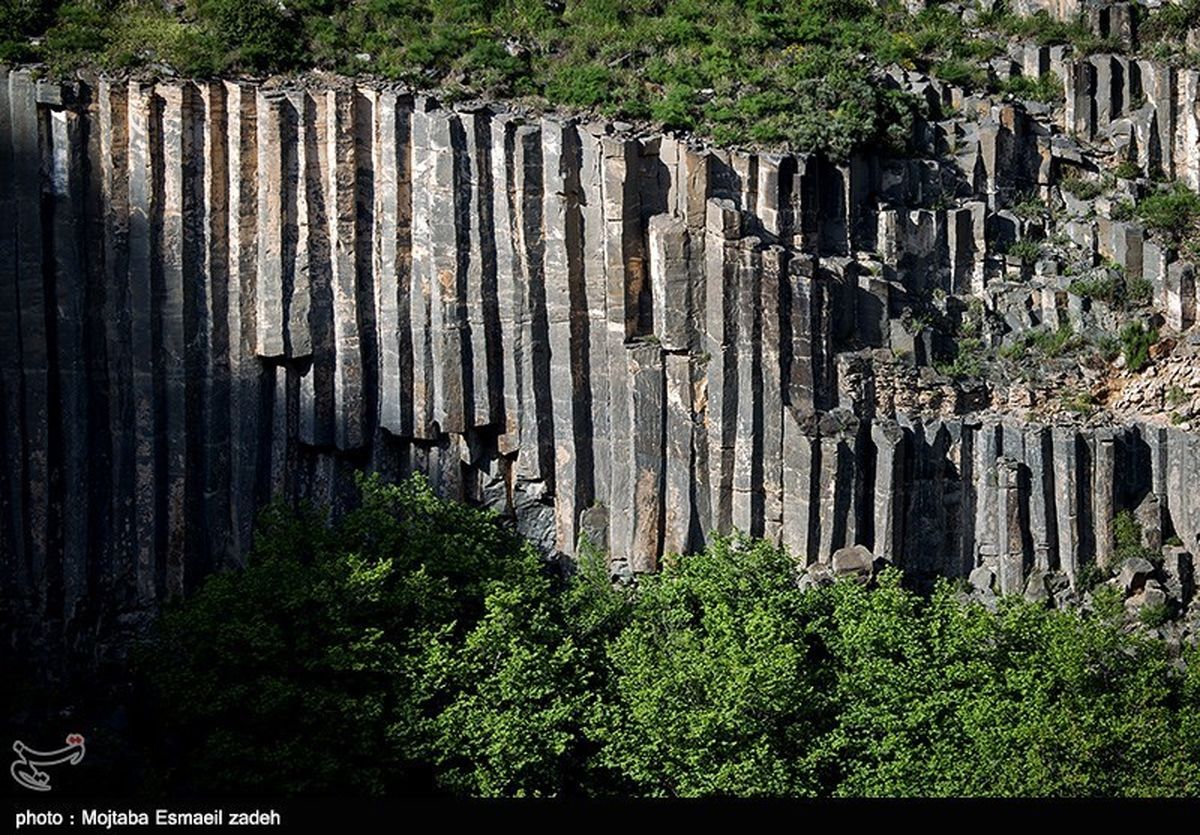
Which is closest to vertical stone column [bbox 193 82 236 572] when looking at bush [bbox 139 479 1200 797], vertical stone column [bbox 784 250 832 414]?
bush [bbox 139 479 1200 797]

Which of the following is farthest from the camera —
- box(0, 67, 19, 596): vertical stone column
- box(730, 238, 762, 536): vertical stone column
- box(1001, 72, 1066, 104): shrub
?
box(1001, 72, 1066, 104): shrub

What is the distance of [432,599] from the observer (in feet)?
142

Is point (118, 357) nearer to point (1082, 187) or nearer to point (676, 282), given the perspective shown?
point (676, 282)

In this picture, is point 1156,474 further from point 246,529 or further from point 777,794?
point 246,529

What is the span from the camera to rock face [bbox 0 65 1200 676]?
45.8 m

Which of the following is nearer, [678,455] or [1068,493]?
[1068,493]

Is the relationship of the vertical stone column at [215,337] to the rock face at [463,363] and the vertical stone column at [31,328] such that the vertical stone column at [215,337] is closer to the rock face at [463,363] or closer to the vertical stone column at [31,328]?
the rock face at [463,363]

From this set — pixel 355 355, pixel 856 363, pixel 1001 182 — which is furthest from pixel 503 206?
pixel 1001 182

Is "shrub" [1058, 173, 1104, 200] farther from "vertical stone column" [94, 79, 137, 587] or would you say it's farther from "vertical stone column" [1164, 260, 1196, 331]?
"vertical stone column" [94, 79, 137, 587]

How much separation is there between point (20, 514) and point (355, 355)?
631 cm

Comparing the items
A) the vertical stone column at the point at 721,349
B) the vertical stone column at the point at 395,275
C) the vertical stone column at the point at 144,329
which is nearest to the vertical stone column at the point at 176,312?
the vertical stone column at the point at 144,329

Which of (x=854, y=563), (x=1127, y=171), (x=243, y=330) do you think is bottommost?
(x=854, y=563)

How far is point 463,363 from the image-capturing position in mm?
46281

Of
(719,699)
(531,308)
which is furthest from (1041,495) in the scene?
(531,308)
